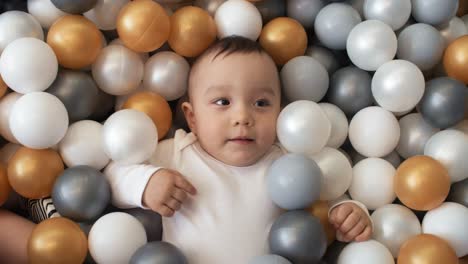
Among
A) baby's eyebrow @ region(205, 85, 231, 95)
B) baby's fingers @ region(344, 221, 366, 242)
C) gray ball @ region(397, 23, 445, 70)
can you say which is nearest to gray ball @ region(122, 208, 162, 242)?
baby's eyebrow @ region(205, 85, 231, 95)

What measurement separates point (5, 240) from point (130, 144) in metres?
0.31

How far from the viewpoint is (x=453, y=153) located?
122 cm

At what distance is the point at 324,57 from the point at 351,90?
13 cm

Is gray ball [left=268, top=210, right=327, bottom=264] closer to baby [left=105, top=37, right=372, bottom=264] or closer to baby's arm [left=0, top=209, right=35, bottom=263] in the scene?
baby [left=105, top=37, right=372, bottom=264]

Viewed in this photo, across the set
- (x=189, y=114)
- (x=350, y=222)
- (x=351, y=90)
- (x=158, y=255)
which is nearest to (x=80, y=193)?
(x=158, y=255)

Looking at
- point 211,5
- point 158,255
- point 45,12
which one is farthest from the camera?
point 211,5

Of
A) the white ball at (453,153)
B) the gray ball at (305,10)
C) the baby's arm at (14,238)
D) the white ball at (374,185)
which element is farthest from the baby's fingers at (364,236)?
the baby's arm at (14,238)

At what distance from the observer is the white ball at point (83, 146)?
1196 mm

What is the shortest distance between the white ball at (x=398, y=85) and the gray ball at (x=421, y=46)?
70 mm

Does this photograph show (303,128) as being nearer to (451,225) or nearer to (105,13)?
(451,225)

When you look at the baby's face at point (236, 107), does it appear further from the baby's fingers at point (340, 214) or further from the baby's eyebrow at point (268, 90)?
the baby's fingers at point (340, 214)

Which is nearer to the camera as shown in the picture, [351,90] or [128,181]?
[128,181]

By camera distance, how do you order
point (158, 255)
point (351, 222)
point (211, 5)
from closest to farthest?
1. point (158, 255)
2. point (351, 222)
3. point (211, 5)

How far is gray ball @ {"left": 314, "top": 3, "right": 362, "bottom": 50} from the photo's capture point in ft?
4.47
